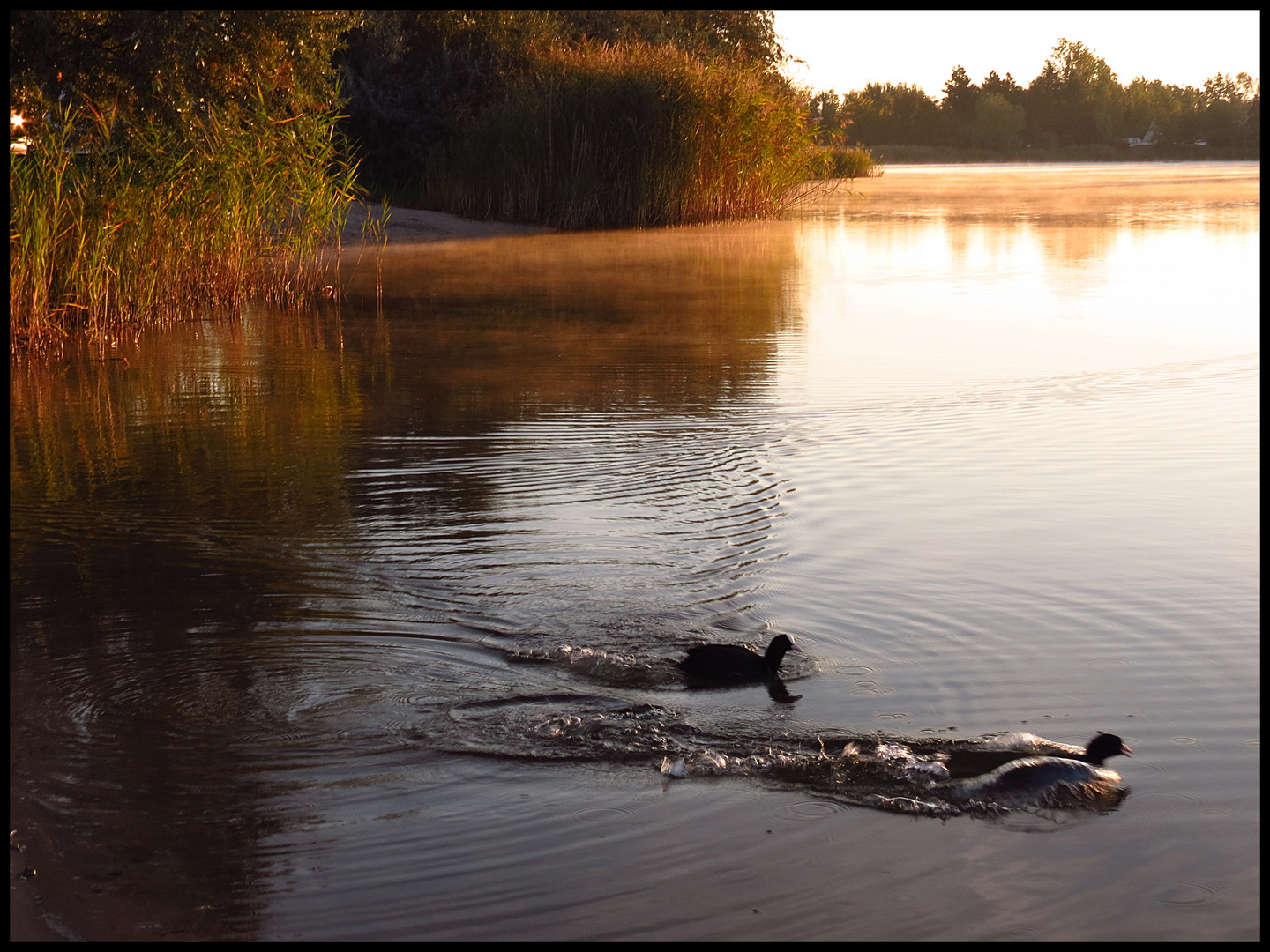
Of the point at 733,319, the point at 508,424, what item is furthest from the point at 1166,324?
the point at 508,424

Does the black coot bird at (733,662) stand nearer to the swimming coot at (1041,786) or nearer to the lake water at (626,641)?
the lake water at (626,641)

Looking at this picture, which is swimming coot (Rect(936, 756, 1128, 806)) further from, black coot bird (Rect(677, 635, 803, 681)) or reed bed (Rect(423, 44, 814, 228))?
reed bed (Rect(423, 44, 814, 228))

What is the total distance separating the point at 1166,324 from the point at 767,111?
13762mm

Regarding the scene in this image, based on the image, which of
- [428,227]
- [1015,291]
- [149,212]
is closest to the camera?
[149,212]

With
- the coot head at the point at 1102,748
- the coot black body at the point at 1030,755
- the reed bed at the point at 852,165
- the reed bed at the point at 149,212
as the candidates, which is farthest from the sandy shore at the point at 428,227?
the reed bed at the point at 852,165

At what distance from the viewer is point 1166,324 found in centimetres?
1180

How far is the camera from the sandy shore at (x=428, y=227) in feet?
75.5

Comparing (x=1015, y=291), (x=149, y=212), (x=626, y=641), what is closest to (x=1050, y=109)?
(x=1015, y=291)

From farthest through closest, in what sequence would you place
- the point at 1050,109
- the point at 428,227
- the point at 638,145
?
1. the point at 1050,109
2. the point at 428,227
3. the point at 638,145

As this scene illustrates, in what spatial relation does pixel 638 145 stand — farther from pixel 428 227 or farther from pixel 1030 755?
pixel 1030 755

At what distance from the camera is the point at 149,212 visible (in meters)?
11.3

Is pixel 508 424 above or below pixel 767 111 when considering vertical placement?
below

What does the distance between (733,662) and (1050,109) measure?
95.4 meters

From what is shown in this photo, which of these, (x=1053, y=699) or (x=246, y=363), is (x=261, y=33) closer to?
(x=246, y=363)
